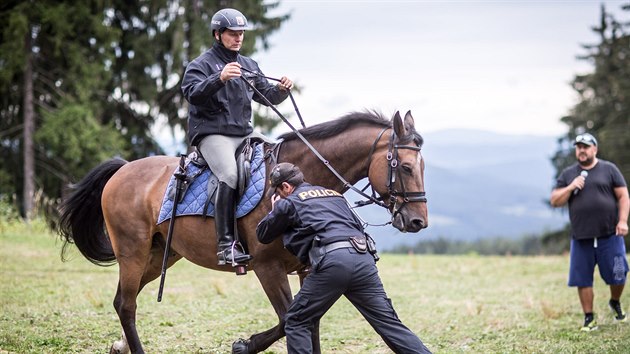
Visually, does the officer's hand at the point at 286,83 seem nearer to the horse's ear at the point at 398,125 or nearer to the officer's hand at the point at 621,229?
the horse's ear at the point at 398,125

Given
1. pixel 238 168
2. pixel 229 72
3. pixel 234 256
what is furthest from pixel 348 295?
pixel 229 72

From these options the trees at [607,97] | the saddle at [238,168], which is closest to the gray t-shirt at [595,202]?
the saddle at [238,168]

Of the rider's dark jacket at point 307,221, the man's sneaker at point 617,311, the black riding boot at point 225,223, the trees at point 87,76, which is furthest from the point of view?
the trees at point 87,76

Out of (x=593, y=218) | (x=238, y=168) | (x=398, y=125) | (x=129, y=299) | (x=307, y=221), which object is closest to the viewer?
(x=307, y=221)

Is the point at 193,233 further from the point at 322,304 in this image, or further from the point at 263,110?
the point at 263,110

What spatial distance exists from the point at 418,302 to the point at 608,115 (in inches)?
1140

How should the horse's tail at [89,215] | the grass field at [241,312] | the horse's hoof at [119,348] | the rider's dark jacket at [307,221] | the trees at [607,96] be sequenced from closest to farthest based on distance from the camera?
the rider's dark jacket at [307,221] < the horse's hoof at [119,348] < the horse's tail at [89,215] < the grass field at [241,312] < the trees at [607,96]

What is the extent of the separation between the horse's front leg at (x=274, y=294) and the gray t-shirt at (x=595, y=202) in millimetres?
5499

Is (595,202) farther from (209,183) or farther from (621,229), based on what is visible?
(209,183)

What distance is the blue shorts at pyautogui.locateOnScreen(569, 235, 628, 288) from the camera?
10406 mm

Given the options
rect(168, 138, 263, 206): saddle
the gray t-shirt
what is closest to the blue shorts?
the gray t-shirt

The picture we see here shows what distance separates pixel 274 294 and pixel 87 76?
69.1ft

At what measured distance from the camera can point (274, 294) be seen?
6453 millimetres

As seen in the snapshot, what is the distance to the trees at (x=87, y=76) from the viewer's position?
80.3 ft
